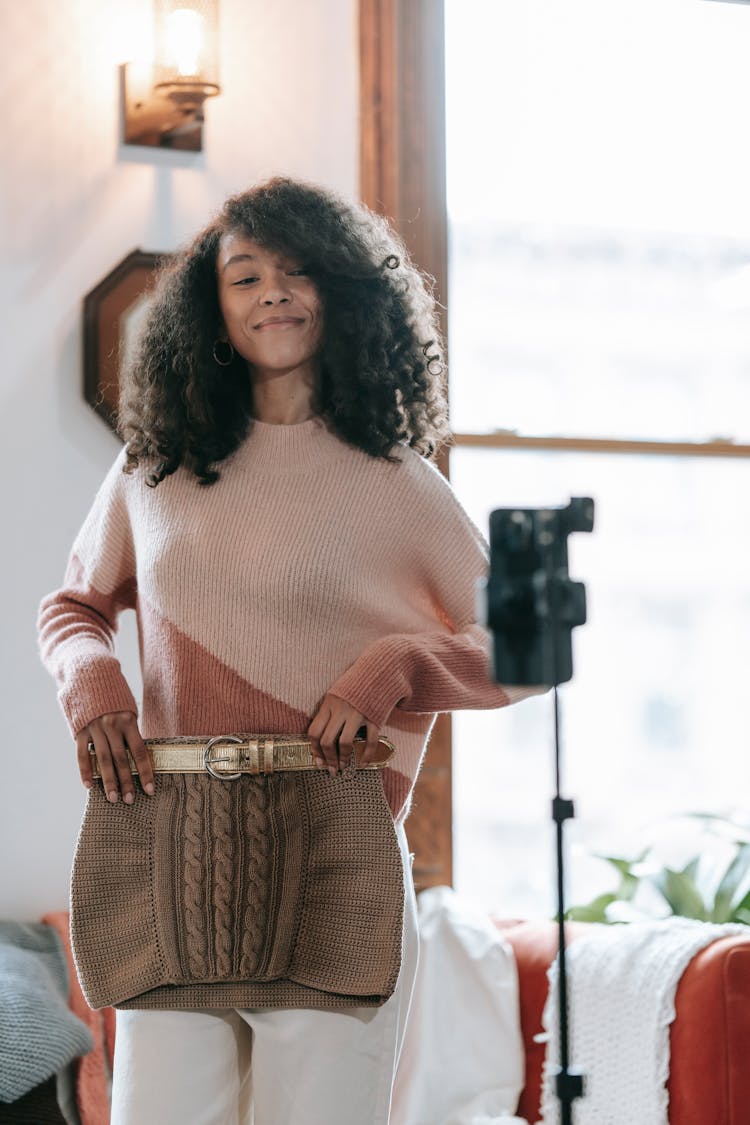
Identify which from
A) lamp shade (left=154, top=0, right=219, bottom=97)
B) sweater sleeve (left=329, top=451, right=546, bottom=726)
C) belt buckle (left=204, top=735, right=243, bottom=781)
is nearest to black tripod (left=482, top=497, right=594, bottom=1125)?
sweater sleeve (left=329, top=451, right=546, bottom=726)

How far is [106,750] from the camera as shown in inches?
59.7

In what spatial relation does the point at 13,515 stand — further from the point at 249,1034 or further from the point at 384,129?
the point at 249,1034

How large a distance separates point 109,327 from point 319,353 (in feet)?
3.54

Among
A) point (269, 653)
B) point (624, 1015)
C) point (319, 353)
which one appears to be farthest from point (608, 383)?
point (269, 653)

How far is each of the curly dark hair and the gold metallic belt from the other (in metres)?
0.32

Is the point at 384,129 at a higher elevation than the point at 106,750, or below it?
higher

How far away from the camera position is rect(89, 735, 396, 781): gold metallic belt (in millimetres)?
1476

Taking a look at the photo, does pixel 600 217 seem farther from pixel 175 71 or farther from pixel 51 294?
pixel 51 294

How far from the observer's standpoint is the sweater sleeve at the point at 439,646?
1.52 m

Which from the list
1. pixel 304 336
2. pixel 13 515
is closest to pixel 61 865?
pixel 13 515

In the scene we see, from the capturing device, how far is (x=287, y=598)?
1.56m

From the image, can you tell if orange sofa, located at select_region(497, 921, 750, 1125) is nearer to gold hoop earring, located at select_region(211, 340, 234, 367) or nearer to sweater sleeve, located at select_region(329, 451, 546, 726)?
sweater sleeve, located at select_region(329, 451, 546, 726)

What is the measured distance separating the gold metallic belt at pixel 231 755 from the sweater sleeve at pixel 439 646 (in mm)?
69

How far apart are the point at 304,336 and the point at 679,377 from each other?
1660mm
